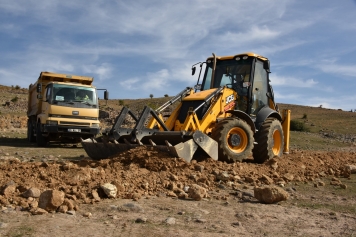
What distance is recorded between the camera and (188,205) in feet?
18.6

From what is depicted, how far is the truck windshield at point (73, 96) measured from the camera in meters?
14.8

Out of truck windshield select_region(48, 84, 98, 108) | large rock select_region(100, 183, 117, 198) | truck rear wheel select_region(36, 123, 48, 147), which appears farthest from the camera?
truck rear wheel select_region(36, 123, 48, 147)

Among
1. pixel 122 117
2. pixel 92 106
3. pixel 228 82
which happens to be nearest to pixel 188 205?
pixel 122 117

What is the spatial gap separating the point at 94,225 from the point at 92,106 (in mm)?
11169

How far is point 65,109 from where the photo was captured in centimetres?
1468

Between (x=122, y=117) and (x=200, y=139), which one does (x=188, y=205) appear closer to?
(x=200, y=139)

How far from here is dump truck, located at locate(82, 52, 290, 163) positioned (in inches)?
336

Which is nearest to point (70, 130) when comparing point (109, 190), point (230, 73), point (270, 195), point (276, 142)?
point (230, 73)

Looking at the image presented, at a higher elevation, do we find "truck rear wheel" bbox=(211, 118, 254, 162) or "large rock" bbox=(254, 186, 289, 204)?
"truck rear wheel" bbox=(211, 118, 254, 162)

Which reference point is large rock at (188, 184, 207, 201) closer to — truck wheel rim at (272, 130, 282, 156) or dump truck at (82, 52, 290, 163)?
dump truck at (82, 52, 290, 163)

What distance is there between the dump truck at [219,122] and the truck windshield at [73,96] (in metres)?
5.23

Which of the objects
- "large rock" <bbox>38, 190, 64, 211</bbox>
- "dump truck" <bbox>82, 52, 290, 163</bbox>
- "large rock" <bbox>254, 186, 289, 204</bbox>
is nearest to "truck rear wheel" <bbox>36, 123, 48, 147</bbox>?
"dump truck" <bbox>82, 52, 290, 163</bbox>

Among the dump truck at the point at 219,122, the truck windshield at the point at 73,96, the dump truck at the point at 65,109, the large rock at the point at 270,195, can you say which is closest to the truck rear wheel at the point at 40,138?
the dump truck at the point at 65,109

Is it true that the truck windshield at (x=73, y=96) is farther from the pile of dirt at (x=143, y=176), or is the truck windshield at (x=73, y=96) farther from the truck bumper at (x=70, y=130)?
the pile of dirt at (x=143, y=176)
